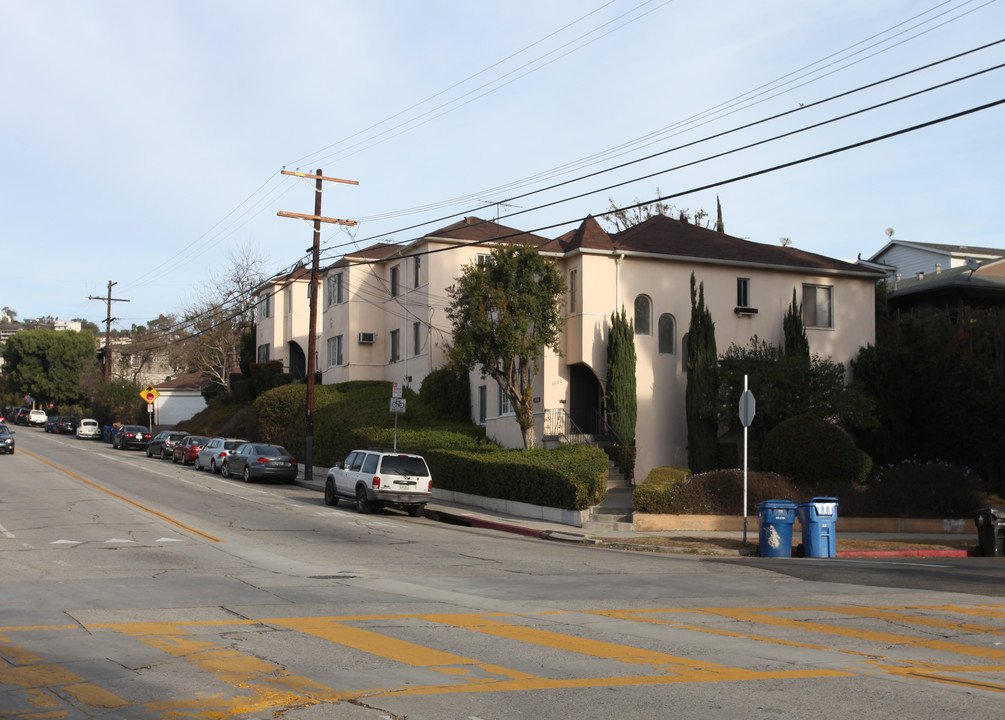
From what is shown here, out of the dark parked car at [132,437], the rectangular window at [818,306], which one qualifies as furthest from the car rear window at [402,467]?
the dark parked car at [132,437]

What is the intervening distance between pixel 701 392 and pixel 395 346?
66.2ft

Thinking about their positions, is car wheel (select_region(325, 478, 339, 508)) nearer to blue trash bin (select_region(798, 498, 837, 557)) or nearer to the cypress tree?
blue trash bin (select_region(798, 498, 837, 557))

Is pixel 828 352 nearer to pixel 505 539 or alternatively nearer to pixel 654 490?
pixel 654 490

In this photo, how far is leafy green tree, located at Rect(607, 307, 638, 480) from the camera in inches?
1154

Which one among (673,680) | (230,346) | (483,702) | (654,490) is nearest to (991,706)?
(673,680)

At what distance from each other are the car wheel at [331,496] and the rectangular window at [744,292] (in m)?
15.0

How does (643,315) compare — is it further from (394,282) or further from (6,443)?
(6,443)

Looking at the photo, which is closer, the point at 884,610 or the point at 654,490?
the point at 884,610

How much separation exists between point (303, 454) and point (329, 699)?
36.4 m

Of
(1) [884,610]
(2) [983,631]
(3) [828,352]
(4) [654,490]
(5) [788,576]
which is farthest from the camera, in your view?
(3) [828,352]

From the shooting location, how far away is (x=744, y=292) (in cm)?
3291

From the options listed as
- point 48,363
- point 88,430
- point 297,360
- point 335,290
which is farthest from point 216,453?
point 48,363

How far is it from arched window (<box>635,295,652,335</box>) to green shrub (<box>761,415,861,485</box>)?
627 centimetres

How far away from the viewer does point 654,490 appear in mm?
24422
